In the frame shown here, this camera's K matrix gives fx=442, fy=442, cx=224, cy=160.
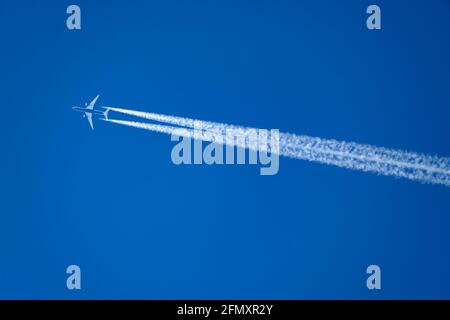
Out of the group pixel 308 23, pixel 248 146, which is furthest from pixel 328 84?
pixel 248 146

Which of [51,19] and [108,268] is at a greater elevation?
[51,19]

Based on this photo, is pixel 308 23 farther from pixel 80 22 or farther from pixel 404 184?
pixel 80 22

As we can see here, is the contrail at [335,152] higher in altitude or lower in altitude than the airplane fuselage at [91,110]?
lower

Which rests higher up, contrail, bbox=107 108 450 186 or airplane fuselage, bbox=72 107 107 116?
airplane fuselage, bbox=72 107 107 116

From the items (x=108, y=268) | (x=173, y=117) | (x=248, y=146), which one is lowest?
(x=108, y=268)

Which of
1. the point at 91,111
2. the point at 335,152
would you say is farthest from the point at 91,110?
the point at 335,152

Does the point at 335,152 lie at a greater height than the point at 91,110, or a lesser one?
lesser

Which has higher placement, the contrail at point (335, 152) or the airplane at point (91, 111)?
the airplane at point (91, 111)

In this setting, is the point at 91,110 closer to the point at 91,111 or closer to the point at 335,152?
the point at 91,111
